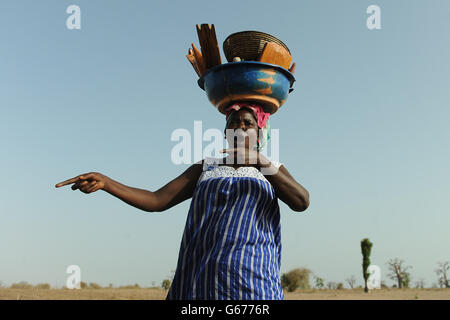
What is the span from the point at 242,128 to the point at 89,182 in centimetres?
125

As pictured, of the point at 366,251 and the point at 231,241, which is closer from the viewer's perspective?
the point at 231,241

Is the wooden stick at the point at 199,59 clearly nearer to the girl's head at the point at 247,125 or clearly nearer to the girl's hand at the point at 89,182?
the girl's head at the point at 247,125

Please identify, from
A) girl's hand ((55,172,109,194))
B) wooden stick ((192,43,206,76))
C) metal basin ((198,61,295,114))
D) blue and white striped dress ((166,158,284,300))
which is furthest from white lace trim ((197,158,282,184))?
wooden stick ((192,43,206,76))

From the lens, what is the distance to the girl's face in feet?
11.4

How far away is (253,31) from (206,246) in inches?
74.4

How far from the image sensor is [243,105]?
3.60 metres

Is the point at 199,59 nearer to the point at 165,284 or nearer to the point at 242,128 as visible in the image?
the point at 242,128

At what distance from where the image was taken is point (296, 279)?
31.9 metres

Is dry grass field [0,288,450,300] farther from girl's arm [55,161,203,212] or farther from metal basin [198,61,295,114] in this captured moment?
metal basin [198,61,295,114]

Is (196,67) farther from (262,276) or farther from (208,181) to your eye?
(262,276)

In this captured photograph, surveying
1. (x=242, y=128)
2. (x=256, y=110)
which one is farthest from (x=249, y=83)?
(x=242, y=128)

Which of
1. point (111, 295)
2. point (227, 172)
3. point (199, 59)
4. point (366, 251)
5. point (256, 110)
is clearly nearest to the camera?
point (227, 172)

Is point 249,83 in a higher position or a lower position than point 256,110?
higher
